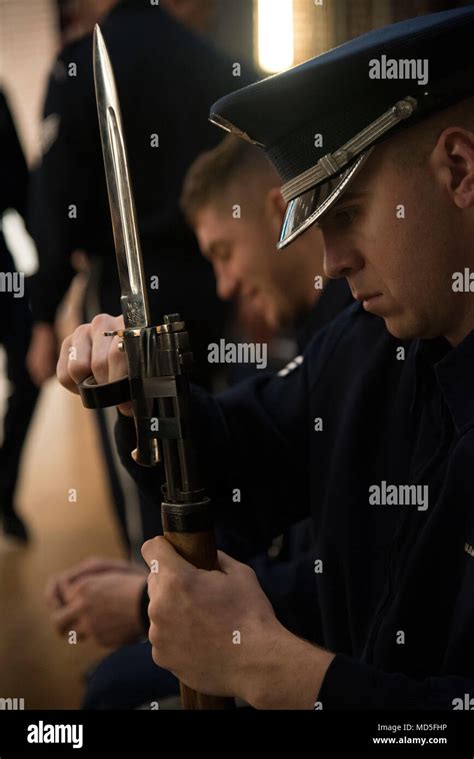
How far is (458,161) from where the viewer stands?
690 millimetres

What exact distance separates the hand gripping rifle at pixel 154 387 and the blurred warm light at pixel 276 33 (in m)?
0.31

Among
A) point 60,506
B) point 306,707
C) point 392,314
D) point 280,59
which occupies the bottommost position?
point 60,506

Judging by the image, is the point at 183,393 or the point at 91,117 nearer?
the point at 183,393

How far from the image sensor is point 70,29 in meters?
1.22

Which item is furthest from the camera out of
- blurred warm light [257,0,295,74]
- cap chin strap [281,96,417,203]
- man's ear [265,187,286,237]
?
man's ear [265,187,286,237]

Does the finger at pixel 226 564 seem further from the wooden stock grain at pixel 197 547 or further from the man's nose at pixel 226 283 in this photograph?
the man's nose at pixel 226 283

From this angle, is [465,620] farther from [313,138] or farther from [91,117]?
[91,117]

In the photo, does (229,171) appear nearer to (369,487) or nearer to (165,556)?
(369,487)

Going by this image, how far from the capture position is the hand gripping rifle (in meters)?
0.70

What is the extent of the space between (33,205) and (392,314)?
67cm

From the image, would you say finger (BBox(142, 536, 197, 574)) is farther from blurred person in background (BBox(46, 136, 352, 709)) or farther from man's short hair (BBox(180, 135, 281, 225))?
man's short hair (BBox(180, 135, 281, 225))

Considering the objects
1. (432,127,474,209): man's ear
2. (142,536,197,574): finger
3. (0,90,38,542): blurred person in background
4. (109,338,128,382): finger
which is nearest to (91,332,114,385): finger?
(109,338,128,382): finger

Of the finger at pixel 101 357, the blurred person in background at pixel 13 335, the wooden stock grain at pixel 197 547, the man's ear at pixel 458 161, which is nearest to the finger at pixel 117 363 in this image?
the finger at pixel 101 357

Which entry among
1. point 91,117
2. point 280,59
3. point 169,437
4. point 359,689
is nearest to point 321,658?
point 359,689
